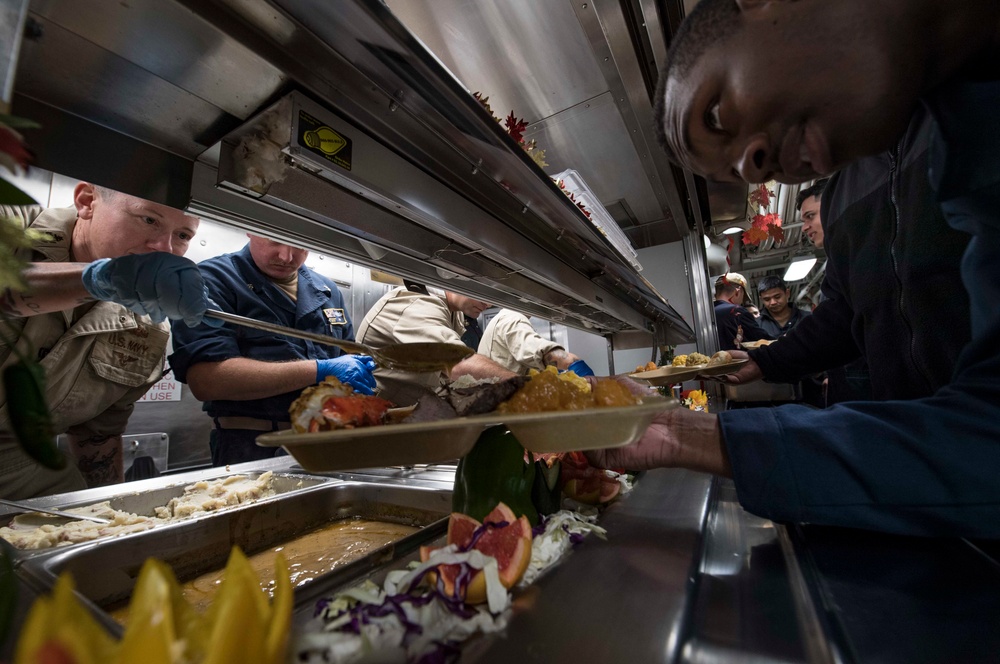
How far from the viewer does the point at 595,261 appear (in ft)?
8.28

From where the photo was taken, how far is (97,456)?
85.7 inches

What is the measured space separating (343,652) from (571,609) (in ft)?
1.14

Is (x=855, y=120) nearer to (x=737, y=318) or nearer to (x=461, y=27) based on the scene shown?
(x=461, y=27)

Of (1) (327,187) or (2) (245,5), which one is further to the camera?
(1) (327,187)

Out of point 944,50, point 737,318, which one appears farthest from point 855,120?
point 737,318

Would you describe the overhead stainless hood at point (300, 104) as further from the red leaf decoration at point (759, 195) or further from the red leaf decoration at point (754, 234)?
the red leaf decoration at point (754, 234)

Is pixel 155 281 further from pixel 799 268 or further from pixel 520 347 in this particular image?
pixel 799 268

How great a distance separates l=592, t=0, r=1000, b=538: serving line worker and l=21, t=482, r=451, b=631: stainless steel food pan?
2.34 ft

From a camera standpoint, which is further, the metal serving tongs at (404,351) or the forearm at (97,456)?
the forearm at (97,456)

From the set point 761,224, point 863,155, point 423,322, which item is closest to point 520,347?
point 423,322

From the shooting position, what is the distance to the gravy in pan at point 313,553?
108cm

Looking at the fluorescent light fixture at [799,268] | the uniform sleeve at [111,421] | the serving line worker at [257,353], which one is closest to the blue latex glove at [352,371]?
the serving line worker at [257,353]

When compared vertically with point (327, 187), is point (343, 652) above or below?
below

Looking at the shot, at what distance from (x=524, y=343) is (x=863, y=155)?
292 cm
